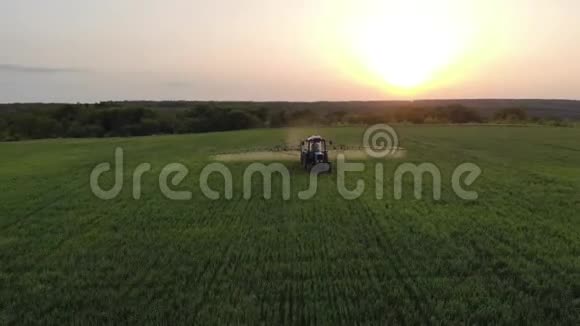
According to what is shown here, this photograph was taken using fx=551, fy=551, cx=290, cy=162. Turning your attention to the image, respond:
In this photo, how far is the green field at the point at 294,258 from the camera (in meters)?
7.91

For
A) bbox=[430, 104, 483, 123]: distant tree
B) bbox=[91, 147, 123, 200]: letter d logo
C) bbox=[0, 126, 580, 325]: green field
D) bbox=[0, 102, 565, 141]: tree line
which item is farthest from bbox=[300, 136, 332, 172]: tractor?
bbox=[430, 104, 483, 123]: distant tree

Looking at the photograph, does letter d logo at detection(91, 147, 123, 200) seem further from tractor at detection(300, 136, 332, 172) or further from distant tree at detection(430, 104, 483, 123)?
distant tree at detection(430, 104, 483, 123)

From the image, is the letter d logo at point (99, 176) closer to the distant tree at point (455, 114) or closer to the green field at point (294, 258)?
the green field at point (294, 258)

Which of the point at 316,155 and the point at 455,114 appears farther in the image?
the point at 455,114

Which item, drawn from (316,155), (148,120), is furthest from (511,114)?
(316,155)

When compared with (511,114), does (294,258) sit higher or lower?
lower

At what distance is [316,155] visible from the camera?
81.1ft

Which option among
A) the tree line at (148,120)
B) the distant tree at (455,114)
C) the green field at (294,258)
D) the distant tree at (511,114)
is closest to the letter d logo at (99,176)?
the green field at (294,258)

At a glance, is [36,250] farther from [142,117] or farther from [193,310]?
[142,117]

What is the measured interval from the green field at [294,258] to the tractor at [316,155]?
4879 millimetres

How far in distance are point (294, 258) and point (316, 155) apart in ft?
47.4

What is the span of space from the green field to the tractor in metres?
4.88

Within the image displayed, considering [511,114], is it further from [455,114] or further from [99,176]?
[99,176]

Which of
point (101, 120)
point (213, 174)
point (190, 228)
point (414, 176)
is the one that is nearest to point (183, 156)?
point (213, 174)
